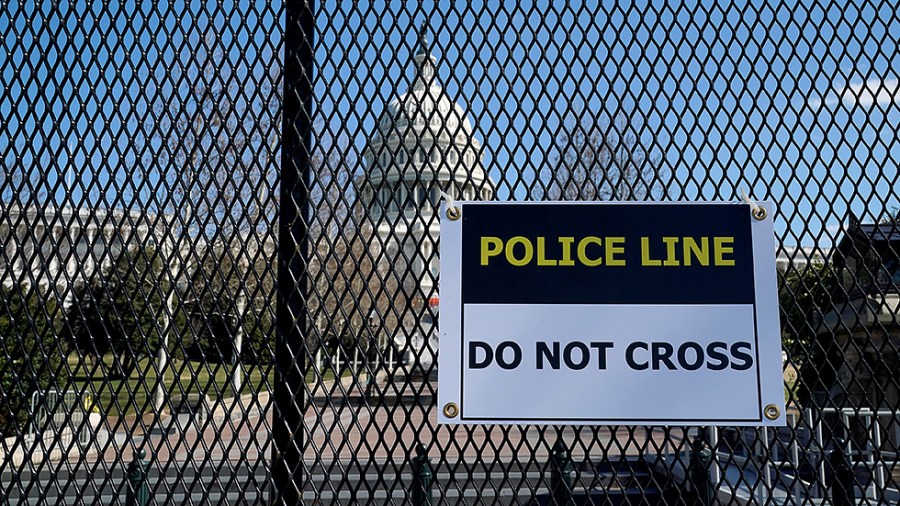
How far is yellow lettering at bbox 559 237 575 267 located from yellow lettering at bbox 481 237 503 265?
0.62 feet

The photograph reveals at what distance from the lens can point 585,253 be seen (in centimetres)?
231

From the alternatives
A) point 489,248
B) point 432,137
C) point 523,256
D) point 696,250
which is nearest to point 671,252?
point 696,250

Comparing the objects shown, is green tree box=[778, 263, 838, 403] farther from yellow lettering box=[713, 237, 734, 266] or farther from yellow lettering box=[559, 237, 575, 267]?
yellow lettering box=[559, 237, 575, 267]

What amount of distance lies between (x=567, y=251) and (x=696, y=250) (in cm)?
39

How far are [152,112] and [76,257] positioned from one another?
52 centimetres

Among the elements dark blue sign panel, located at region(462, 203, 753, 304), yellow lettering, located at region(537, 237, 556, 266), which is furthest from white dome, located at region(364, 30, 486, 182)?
yellow lettering, located at region(537, 237, 556, 266)

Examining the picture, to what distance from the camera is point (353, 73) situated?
8.11 ft

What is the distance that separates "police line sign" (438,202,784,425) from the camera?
2.24 meters

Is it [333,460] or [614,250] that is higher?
[614,250]

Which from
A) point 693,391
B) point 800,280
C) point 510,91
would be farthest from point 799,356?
point 510,91

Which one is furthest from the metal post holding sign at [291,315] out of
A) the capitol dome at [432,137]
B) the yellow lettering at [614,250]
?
the yellow lettering at [614,250]

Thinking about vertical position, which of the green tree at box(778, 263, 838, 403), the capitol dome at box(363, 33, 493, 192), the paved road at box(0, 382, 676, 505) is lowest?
the paved road at box(0, 382, 676, 505)

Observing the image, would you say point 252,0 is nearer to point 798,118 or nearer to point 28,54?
point 28,54

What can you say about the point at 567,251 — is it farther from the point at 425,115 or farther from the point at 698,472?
the point at 698,472
